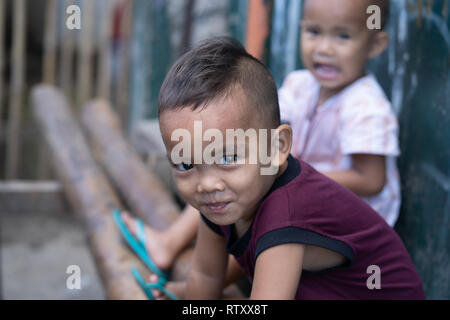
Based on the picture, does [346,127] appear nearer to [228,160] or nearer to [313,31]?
[313,31]

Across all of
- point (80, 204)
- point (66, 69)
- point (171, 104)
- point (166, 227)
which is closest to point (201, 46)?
point (171, 104)

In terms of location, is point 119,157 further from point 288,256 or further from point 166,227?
point 288,256

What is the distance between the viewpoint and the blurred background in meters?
1.99

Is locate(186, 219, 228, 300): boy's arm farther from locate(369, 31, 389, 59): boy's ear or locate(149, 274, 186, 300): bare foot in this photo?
locate(369, 31, 389, 59): boy's ear

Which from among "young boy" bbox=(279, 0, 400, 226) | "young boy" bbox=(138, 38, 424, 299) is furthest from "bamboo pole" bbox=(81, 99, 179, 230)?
"young boy" bbox=(138, 38, 424, 299)

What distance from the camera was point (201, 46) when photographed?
1516mm

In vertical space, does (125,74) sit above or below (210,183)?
above

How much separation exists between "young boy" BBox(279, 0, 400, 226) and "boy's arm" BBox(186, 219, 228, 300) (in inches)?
20.9

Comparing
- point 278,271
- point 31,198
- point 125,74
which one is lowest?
point 31,198

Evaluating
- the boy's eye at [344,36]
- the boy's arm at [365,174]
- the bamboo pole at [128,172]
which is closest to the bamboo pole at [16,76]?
the bamboo pole at [128,172]

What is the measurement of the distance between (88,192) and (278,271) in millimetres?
1730

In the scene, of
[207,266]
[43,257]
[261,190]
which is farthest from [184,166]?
[43,257]

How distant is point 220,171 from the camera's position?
56.0 inches
